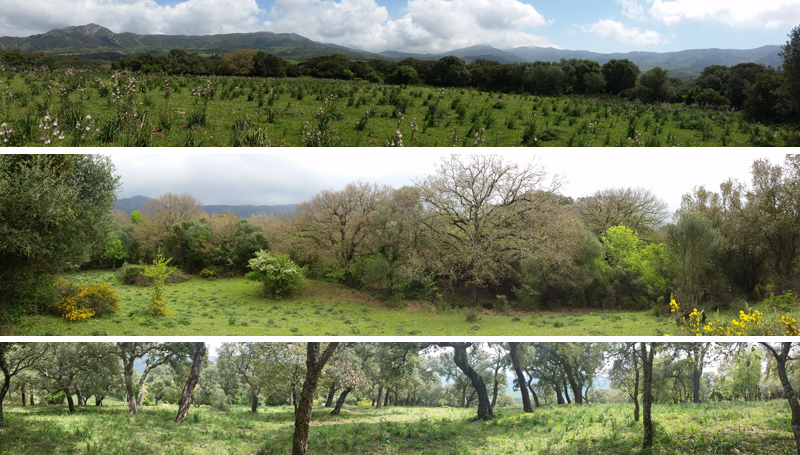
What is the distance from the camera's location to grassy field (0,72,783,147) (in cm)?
834

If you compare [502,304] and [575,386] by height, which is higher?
[502,304]

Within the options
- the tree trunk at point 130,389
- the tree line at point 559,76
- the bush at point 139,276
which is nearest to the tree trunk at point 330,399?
the bush at point 139,276

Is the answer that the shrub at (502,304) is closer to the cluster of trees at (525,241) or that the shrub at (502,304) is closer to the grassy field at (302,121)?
the cluster of trees at (525,241)

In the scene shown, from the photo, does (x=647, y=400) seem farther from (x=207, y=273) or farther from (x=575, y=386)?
(x=207, y=273)

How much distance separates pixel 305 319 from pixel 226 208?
2.96m

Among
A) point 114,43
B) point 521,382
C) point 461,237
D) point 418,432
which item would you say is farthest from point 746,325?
point 114,43

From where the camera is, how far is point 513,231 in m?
8.83

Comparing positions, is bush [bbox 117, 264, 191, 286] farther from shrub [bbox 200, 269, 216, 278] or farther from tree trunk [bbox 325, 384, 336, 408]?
tree trunk [bbox 325, 384, 336, 408]

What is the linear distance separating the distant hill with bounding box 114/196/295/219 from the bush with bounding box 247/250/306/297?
3.90 ft

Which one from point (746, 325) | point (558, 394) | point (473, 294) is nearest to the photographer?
point (746, 325)

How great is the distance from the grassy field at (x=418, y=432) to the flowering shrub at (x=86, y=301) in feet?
7.75

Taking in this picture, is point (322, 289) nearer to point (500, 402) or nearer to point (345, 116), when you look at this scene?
point (345, 116)

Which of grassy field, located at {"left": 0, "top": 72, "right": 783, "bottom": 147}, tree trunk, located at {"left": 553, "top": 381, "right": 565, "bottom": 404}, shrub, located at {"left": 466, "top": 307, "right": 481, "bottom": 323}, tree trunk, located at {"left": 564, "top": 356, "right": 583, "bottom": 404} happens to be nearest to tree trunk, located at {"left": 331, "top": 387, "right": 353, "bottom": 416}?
shrub, located at {"left": 466, "top": 307, "right": 481, "bottom": 323}

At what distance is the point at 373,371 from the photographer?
1047 cm
